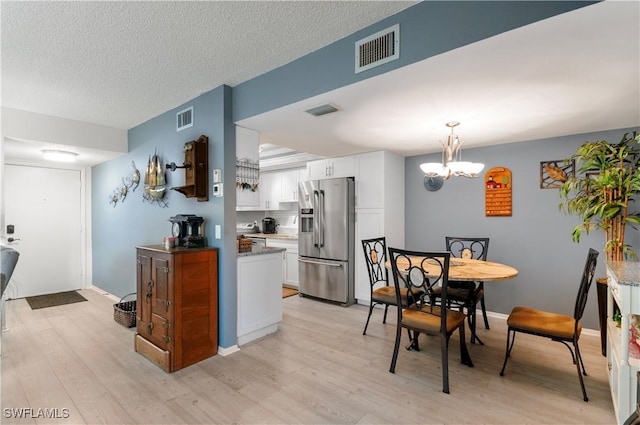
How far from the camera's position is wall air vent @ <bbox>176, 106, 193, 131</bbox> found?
324cm

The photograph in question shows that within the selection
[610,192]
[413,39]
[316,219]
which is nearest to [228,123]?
[413,39]

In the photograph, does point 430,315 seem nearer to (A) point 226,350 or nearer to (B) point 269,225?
(A) point 226,350

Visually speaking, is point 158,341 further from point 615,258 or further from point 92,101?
point 615,258

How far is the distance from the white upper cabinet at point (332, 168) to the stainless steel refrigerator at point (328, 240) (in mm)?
158

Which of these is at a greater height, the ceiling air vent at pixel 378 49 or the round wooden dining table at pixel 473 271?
the ceiling air vent at pixel 378 49

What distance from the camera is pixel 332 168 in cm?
469

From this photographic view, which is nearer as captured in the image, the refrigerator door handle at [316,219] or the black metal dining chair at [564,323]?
the black metal dining chair at [564,323]

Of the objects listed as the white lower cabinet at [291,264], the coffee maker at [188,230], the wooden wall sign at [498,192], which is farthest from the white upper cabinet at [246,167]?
the wooden wall sign at [498,192]

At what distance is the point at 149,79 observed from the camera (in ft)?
9.02

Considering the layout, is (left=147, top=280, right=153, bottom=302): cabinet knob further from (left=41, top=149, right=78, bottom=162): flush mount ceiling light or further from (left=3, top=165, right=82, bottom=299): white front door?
(left=3, top=165, right=82, bottom=299): white front door

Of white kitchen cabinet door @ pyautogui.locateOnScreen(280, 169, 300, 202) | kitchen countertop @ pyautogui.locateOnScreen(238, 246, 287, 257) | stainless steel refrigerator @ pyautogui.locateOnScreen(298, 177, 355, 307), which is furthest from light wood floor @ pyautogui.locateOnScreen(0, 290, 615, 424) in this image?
white kitchen cabinet door @ pyautogui.locateOnScreen(280, 169, 300, 202)

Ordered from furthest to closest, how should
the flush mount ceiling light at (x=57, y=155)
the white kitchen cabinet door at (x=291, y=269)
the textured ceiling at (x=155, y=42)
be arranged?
1. the white kitchen cabinet door at (x=291, y=269)
2. the flush mount ceiling light at (x=57, y=155)
3. the textured ceiling at (x=155, y=42)

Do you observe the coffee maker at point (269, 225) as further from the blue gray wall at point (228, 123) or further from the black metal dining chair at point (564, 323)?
the black metal dining chair at point (564, 323)

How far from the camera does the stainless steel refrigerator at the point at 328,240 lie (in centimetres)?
433
